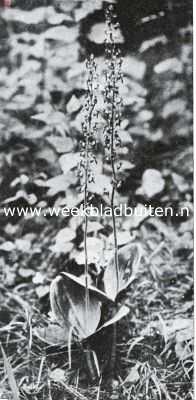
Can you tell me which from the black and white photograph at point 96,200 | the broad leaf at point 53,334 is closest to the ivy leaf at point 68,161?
the black and white photograph at point 96,200

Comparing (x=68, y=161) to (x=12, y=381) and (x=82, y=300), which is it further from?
(x=12, y=381)

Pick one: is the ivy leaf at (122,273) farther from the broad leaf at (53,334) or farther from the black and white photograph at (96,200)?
the broad leaf at (53,334)

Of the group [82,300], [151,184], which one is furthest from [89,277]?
[151,184]

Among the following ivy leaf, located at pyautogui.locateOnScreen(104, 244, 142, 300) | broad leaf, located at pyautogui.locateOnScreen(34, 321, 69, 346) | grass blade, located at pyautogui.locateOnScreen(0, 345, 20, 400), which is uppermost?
ivy leaf, located at pyautogui.locateOnScreen(104, 244, 142, 300)

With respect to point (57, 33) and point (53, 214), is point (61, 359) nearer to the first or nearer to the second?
point (53, 214)

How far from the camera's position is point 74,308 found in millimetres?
955

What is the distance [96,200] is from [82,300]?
0.61 ft

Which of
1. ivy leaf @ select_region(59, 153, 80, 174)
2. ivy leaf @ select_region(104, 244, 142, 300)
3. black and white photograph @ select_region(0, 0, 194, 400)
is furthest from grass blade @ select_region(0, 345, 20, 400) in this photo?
ivy leaf @ select_region(59, 153, 80, 174)

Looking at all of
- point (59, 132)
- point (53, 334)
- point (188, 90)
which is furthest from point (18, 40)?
point (53, 334)

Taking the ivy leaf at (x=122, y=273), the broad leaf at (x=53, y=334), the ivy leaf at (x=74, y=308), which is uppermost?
the ivy leaf at (x=122, y=273)

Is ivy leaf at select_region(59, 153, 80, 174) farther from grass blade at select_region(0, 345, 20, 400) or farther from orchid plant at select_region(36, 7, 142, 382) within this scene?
grass blade at select_region(0, 345, 20, 400)

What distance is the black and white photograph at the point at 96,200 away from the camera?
0.95 metres

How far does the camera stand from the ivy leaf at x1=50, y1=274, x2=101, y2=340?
95 centimetres

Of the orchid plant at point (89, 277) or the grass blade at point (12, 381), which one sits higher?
the orchid plant at point (89, 277)
